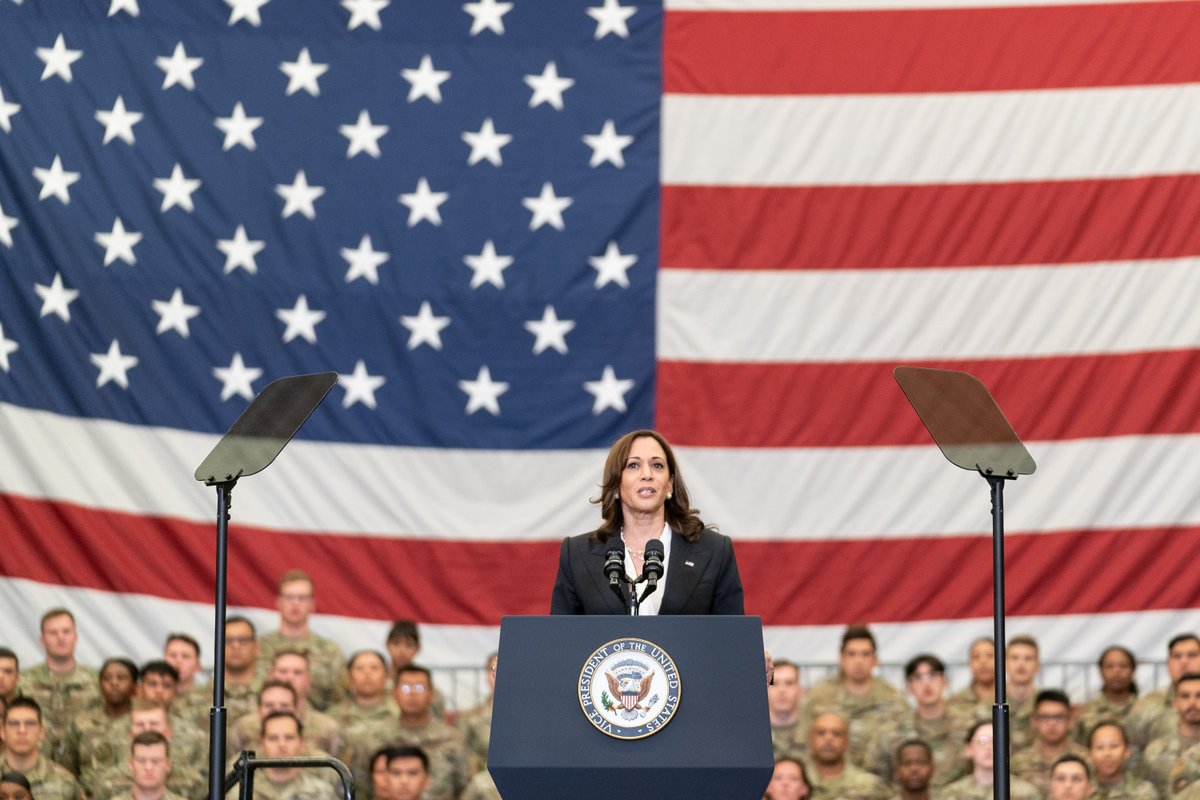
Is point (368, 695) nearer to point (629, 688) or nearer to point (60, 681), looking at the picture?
point (60, 681)

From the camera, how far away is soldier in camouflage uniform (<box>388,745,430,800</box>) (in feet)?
22.1

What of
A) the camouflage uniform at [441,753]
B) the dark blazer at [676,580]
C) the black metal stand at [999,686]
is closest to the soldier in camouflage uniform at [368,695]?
the camouflage uniform at [441,753]

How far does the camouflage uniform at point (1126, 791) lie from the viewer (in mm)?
6738

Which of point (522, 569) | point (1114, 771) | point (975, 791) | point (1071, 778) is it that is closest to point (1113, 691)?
point (1114, 771)

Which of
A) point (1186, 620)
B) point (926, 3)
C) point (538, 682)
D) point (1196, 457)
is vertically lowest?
point (538, 682)

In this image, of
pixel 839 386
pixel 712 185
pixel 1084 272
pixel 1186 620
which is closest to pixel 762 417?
pixel 839 386

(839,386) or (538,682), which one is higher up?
(839,386)

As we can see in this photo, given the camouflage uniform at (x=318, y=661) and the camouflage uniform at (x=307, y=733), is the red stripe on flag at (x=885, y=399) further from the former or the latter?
the camouflage uniform at (x=307, y=733)

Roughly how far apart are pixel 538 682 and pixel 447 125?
5167 mm

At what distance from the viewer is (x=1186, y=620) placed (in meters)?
7.25

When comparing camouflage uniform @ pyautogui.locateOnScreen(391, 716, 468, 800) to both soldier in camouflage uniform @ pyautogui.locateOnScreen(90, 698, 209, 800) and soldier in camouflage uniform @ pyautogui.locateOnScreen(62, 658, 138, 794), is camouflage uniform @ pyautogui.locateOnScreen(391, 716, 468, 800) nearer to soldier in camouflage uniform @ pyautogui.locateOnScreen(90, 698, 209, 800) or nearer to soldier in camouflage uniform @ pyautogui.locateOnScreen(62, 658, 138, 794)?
soldier in camouflage uniform @ pyautogui.locateOnScreen(90, 698, 209, 800)

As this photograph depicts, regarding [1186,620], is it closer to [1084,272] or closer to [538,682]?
[1084,272]

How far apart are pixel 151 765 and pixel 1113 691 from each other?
13.5 ft

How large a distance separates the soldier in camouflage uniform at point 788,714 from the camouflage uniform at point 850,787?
202mm
